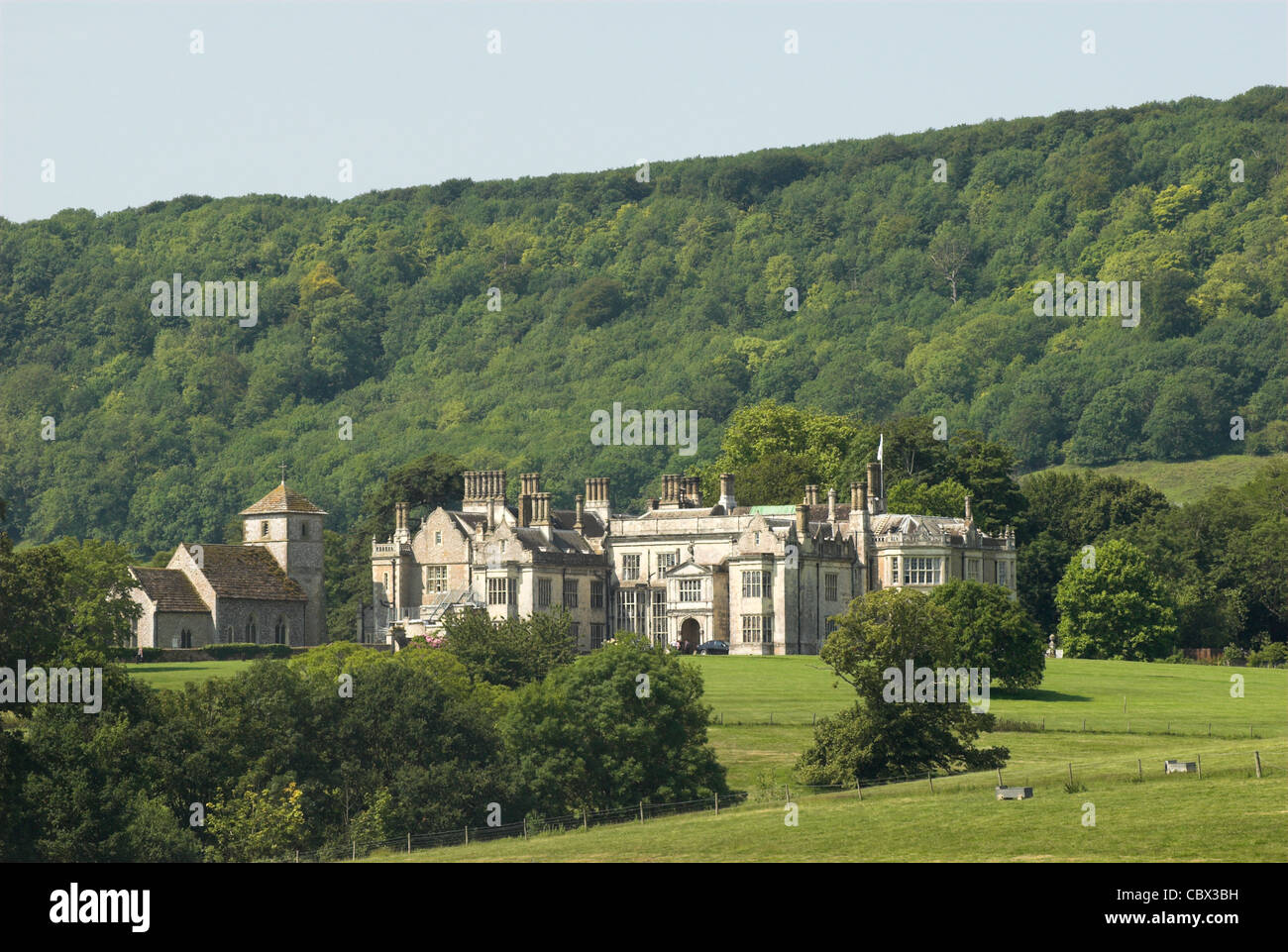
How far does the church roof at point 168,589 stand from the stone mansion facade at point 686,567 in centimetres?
938

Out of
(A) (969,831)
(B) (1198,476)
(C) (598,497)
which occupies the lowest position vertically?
(A) (969,831)

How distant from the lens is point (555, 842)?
5659 centimetres

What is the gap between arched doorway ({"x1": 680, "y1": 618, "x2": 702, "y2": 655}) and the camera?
10756cm

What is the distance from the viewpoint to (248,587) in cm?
10725

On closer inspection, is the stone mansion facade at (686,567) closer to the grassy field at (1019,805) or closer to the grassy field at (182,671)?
the grassy field at (182,671)

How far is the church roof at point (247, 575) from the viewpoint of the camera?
106m

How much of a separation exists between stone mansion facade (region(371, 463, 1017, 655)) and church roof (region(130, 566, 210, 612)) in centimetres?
938

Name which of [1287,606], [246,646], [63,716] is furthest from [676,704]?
[1287,606]

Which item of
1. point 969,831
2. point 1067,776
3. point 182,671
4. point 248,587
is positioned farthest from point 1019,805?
point 248,587

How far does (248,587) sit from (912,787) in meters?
52.6

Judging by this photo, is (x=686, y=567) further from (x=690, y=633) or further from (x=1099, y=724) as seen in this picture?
(x=1099, y=724)
